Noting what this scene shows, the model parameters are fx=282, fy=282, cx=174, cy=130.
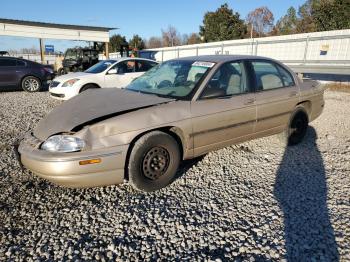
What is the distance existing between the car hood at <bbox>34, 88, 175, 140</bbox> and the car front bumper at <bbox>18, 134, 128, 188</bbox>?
10.0 inches

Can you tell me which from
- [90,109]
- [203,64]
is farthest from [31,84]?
[203,64]

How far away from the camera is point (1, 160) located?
13.9 ft

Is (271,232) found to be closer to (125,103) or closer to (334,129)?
(125,103)

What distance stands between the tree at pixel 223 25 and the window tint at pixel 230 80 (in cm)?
3474

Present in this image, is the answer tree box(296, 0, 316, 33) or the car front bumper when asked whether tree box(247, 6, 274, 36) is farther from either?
the car front bumper

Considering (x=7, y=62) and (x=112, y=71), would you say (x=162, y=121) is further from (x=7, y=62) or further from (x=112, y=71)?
(x=7, y=62)

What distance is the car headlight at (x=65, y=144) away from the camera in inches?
112

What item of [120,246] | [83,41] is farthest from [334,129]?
[83,41]

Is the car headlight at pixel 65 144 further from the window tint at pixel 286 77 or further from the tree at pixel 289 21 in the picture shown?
the tree at pixel 289 21

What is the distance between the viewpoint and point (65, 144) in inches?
113

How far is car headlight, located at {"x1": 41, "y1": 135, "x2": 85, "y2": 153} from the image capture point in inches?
112

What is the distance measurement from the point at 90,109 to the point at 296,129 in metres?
3.58

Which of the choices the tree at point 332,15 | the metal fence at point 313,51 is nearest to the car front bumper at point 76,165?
the metal fence at point 313,51

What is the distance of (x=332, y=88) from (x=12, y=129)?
12.4m
